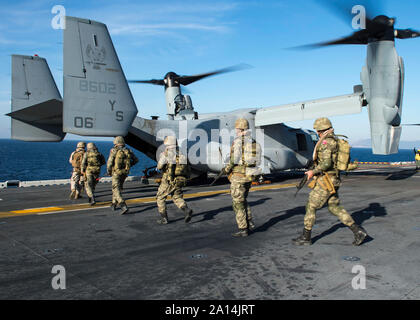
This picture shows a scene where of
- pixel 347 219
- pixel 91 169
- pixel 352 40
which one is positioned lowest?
pixel 347 219

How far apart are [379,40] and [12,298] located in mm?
16298

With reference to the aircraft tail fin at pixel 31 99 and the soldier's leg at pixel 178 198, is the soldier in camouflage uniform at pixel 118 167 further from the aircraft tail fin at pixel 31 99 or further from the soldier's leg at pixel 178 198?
the aircraft tail fin at pixel 31 99

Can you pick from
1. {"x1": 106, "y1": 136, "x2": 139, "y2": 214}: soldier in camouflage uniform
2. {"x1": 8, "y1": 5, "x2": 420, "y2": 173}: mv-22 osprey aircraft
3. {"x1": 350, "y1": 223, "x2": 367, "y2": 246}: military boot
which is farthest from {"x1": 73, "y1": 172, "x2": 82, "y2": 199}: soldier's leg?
{"x1": 350, "y1": 223, "x2": 367, "y2": 246}: military boot

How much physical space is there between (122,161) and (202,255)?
4.81m

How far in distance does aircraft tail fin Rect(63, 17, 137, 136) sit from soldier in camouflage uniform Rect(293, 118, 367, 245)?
7.23 m

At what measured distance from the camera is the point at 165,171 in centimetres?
802

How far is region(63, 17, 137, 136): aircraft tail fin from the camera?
10289 mm

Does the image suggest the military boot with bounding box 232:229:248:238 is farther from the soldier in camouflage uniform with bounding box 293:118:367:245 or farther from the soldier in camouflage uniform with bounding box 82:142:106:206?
the soldier in camouflage uniform with bounding box 82:142:106:206

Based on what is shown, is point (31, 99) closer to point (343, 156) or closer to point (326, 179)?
point (326, 179)

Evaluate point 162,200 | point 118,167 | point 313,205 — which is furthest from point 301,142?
point 313,205

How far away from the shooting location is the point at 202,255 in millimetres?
5477

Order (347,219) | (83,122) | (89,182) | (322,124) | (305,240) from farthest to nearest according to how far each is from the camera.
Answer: (89,182) → (83,122) → (305,240) → (322,124) → (347,219)
